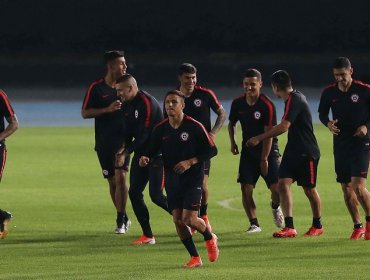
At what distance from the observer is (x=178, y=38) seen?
41.2m

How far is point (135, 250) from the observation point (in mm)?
Answer: 11969

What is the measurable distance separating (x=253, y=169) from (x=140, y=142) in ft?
6.01

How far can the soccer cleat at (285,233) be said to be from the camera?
1285 centimetres

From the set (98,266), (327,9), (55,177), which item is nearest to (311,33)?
(327,9)

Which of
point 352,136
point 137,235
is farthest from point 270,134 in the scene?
point 137,235

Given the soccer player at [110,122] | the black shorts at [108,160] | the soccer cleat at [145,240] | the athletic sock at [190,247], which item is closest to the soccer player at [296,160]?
the soccer cleat at [145,240]

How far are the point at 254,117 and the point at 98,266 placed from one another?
133 inches

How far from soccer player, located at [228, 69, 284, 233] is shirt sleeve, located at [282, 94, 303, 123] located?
0.62 meters

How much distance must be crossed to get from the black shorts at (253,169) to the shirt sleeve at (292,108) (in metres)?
1.04

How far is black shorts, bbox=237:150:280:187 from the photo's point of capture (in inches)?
537

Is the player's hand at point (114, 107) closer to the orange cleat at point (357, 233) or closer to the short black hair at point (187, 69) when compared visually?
the short black hair at point (187, 69)

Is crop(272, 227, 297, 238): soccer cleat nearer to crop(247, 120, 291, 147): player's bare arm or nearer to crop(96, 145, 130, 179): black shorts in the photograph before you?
crop(247, 120, 291, 147): player's bare arm

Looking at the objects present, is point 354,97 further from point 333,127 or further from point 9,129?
point 9,129

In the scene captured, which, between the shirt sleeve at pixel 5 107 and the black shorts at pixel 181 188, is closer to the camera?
the black shorts at pixel 181 188
